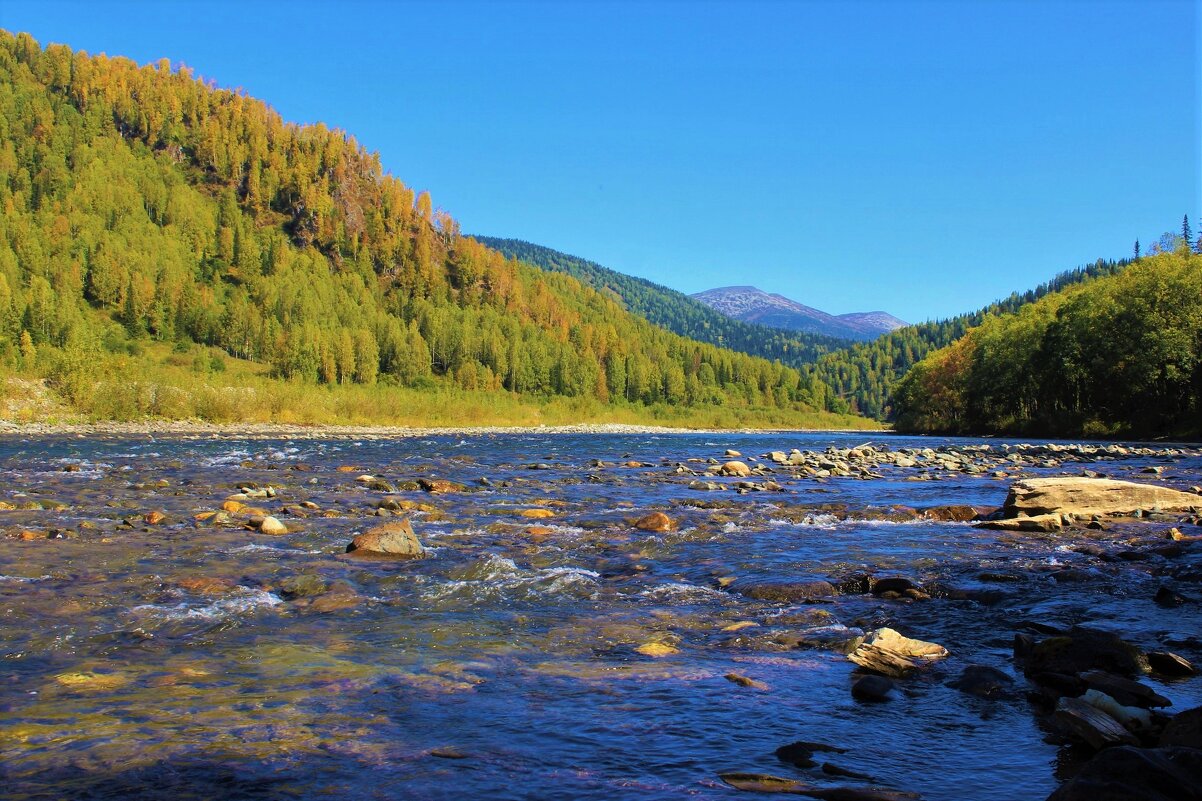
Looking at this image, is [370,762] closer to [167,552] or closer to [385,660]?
[385,660]

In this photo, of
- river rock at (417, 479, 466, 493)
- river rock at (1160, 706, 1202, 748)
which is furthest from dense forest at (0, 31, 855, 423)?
river rock at (1160, 706, 1202, 748)

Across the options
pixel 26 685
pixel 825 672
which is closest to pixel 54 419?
pixel 26 685

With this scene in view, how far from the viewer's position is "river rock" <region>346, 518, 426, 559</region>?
36.2 feet

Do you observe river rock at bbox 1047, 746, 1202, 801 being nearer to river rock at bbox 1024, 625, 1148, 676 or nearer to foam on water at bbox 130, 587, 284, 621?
river rock at bbox 1024, 625, 1148, 676

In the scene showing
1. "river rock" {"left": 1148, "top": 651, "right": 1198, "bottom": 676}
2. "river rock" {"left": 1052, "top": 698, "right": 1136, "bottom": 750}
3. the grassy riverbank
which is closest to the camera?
"river rock" {"left": 1052, "top": 698, "right": 1136, "bottom": 750}

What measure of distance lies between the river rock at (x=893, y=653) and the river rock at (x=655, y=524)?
7.41 metres

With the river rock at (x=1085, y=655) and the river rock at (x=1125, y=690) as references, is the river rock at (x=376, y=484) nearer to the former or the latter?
the river rock at (x=1085, y=655)

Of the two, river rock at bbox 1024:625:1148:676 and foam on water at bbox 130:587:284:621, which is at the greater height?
river rock at bbox 1024:625:1148:676

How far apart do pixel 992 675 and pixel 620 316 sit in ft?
604

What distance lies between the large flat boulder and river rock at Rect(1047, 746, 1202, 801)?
486 inches

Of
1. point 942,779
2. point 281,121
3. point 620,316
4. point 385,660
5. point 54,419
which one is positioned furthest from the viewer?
point 620,316

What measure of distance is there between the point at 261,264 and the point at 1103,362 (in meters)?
119

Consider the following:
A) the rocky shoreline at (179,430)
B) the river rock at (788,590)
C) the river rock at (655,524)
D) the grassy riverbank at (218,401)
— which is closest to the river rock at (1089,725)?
the river rock at (788,590)

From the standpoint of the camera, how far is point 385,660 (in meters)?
6.33
